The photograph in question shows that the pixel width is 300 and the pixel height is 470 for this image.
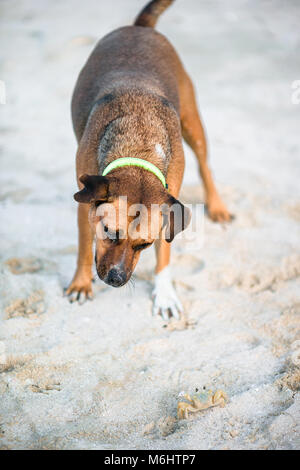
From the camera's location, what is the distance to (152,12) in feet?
17.9

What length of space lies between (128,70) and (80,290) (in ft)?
7.10

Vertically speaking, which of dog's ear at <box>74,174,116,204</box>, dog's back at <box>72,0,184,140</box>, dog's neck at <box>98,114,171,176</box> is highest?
dog's back at <box>72,0,184,140</box>

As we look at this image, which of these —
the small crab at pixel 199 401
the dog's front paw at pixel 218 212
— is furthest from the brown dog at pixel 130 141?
the small crab at pixel 199 401

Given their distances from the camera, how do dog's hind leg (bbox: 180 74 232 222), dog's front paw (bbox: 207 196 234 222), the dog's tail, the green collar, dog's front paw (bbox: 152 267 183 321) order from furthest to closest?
dog's front paw (bbox: 207 196 234 222) → the dog's tail → dog's hind leg (bbox: 180 74 232 222) → dog's front paw (bbox: 152 267 183 321) → the green collar

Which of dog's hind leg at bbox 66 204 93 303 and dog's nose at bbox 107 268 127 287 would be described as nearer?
dog's nose at bbox 107 268 127 287

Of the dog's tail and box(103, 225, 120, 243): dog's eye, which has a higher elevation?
the dog's tail

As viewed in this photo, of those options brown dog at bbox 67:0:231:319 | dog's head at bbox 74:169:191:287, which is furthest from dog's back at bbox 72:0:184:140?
dog's head at bbox 74:169:191:287

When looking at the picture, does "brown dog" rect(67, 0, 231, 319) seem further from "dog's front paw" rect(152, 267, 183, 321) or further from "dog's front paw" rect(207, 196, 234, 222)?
"dog's front paw" rect(207, 196, 234, 222)

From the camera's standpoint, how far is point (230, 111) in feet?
27.2

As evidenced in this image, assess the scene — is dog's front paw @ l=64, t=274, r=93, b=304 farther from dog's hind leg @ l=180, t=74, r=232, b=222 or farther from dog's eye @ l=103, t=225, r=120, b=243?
dog's hind leg @ l=180, t=74, r=232, b=222

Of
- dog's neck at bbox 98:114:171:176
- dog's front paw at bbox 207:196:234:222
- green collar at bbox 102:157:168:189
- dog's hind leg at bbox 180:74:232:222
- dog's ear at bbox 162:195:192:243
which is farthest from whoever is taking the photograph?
dog's front paw at bbox 207:196:234:222

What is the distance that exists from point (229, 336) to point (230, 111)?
5338mm

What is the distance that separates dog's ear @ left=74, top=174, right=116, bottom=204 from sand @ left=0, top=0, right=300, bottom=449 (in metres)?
1.32

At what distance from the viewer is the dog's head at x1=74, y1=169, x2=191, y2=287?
3.09m
